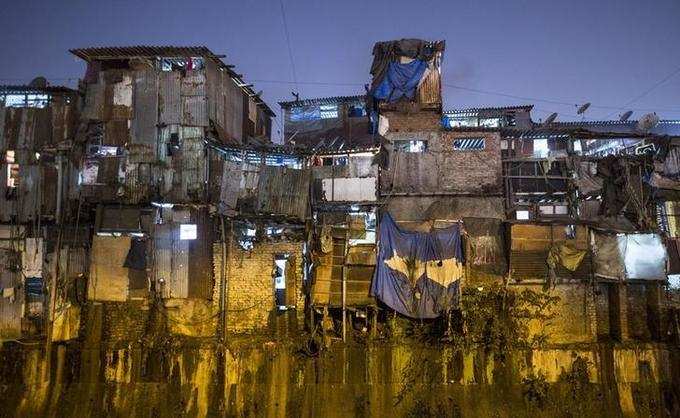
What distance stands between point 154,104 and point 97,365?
10.9 m

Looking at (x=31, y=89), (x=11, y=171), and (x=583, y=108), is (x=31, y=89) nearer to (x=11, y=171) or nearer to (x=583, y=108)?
(x=11, y=171)

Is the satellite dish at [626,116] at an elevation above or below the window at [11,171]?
above

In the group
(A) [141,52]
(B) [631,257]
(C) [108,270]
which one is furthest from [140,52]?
(B) [631,257]

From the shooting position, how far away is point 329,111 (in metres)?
30.2

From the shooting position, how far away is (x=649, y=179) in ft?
61.2

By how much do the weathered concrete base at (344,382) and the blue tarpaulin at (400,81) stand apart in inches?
445

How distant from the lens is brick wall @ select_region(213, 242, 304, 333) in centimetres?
1672

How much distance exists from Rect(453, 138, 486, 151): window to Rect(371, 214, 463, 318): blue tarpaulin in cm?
438

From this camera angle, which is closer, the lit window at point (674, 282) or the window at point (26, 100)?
the lit window at point (674, 282)

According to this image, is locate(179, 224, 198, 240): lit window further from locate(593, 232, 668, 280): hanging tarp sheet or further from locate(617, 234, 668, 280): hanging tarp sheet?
locate(617, 234, 668, 280): hanging tarp sheet

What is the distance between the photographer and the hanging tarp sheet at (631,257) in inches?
687

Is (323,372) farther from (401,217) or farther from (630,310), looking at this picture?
(630,310)

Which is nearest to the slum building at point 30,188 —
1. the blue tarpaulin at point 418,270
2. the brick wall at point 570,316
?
the blue tarpaulin at point 418,270

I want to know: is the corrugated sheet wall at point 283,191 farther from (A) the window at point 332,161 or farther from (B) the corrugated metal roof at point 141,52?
(B) the corrugated metal roof at point 141,52
